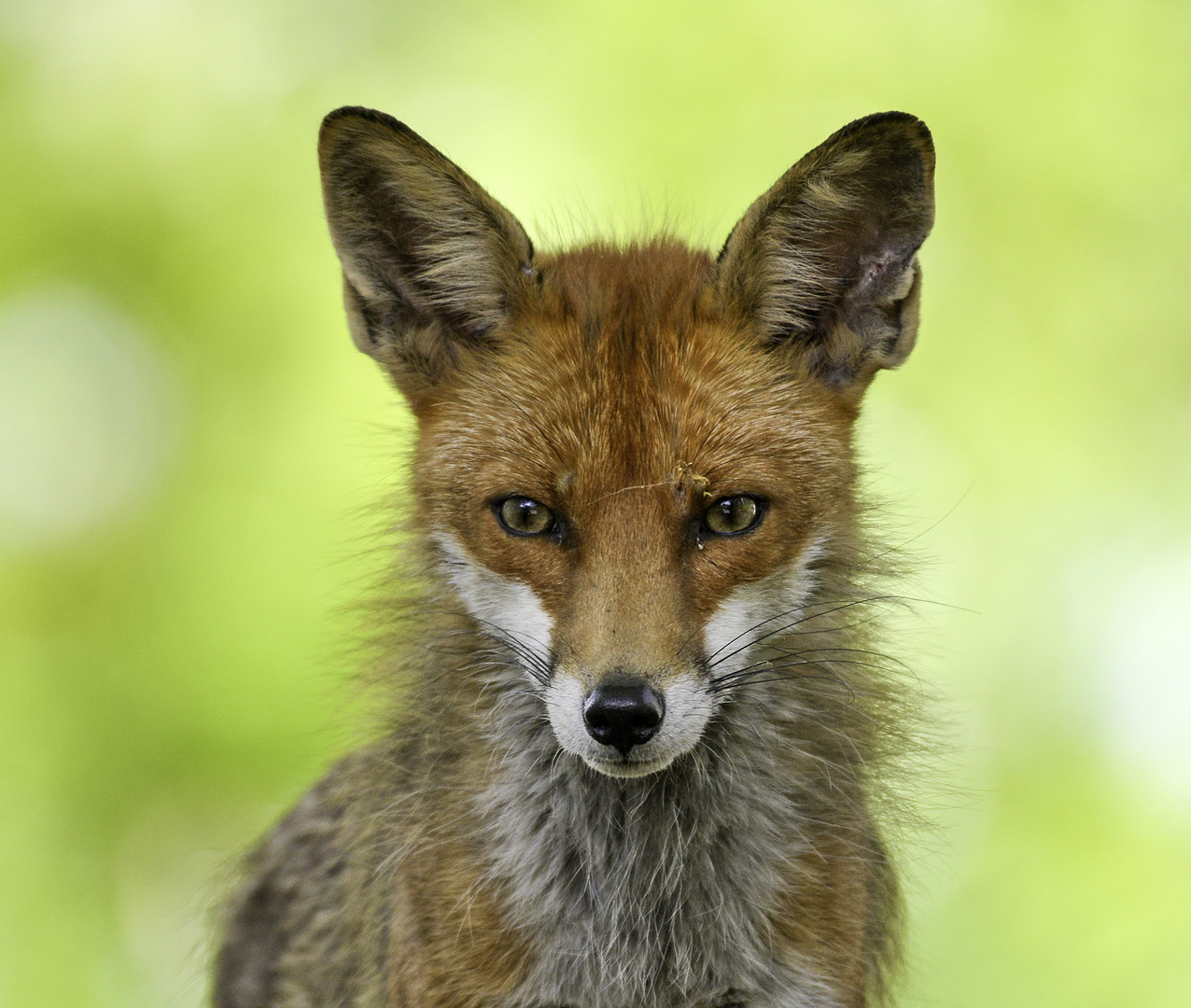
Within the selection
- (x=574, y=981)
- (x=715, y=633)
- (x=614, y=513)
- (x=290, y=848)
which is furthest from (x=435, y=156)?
(x=290, y=848)

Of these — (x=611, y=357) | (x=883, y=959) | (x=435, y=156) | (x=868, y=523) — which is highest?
(x=435, y=156)

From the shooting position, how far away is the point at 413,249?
3.28m

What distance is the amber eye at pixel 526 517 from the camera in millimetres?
2928

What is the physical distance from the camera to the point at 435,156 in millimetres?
3068

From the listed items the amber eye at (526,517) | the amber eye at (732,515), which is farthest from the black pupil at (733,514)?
the amber eye at (526,517)

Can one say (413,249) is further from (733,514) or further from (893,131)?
(893,131)

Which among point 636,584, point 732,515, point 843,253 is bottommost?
point 636,584

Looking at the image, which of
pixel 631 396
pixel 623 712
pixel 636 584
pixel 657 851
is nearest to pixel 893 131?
pixel 631 396

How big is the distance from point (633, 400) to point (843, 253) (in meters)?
0.70

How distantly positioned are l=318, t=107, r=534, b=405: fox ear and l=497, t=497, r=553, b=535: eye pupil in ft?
1.73

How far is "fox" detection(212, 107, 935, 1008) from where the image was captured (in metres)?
2.87

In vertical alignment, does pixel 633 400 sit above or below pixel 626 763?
above

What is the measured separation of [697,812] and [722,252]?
4.59ft

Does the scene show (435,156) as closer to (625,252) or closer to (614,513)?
(625,252)
